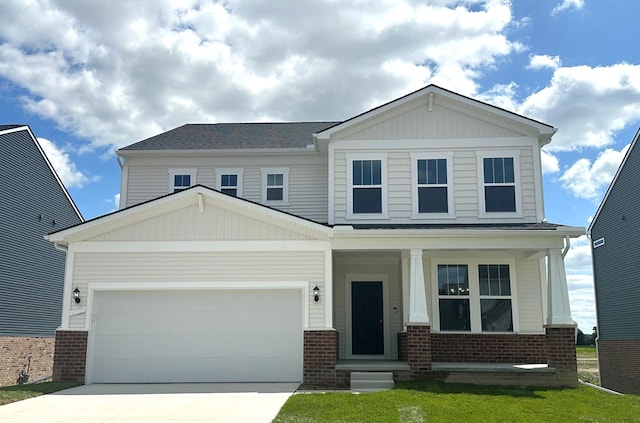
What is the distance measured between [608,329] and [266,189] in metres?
14.7

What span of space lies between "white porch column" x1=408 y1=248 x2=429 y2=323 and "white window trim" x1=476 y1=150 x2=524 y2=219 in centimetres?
258

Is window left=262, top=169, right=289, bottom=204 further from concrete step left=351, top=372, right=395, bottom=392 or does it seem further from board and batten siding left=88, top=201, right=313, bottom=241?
concrete step left=351, top=372, right=395, bottom=392

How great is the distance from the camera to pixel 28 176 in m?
20.6

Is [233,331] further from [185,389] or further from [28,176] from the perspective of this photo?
[28,176]

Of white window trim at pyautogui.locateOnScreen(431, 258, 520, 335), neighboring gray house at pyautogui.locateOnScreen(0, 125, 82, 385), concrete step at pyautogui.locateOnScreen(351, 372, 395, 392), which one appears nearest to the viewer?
concrete step at pyautogui.locateOnScreen(351, 372, 395, 392)

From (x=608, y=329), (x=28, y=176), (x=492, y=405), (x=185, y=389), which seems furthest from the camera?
(x=608, y=329)

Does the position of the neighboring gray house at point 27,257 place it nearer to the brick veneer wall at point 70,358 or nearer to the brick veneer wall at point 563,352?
the brick veneer wall at point 70,358

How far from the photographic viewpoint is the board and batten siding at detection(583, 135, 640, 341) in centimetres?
2138

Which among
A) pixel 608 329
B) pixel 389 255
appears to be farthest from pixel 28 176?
pixel 608 329

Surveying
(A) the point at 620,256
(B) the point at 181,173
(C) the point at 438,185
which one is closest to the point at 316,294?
(C) the point at 438,185

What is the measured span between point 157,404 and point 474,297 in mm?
8194

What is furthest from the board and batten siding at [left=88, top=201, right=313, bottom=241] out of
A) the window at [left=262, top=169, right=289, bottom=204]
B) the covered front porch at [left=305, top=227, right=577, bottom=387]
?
the window at [left=262, top=169, right=289, bottom=204]

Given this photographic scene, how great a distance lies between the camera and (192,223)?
563 inches

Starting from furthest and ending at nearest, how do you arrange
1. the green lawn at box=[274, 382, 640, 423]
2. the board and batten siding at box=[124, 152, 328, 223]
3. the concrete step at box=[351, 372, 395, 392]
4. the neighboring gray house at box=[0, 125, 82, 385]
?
the neighboring gray house at box=[0, 125, 82, 385] → the board and batten siding at box=[124, 152, 328, 223] → the concrete step at box=[351, 372, 395, 392] → the green lawn at box=[274, 382, 640, 423]
